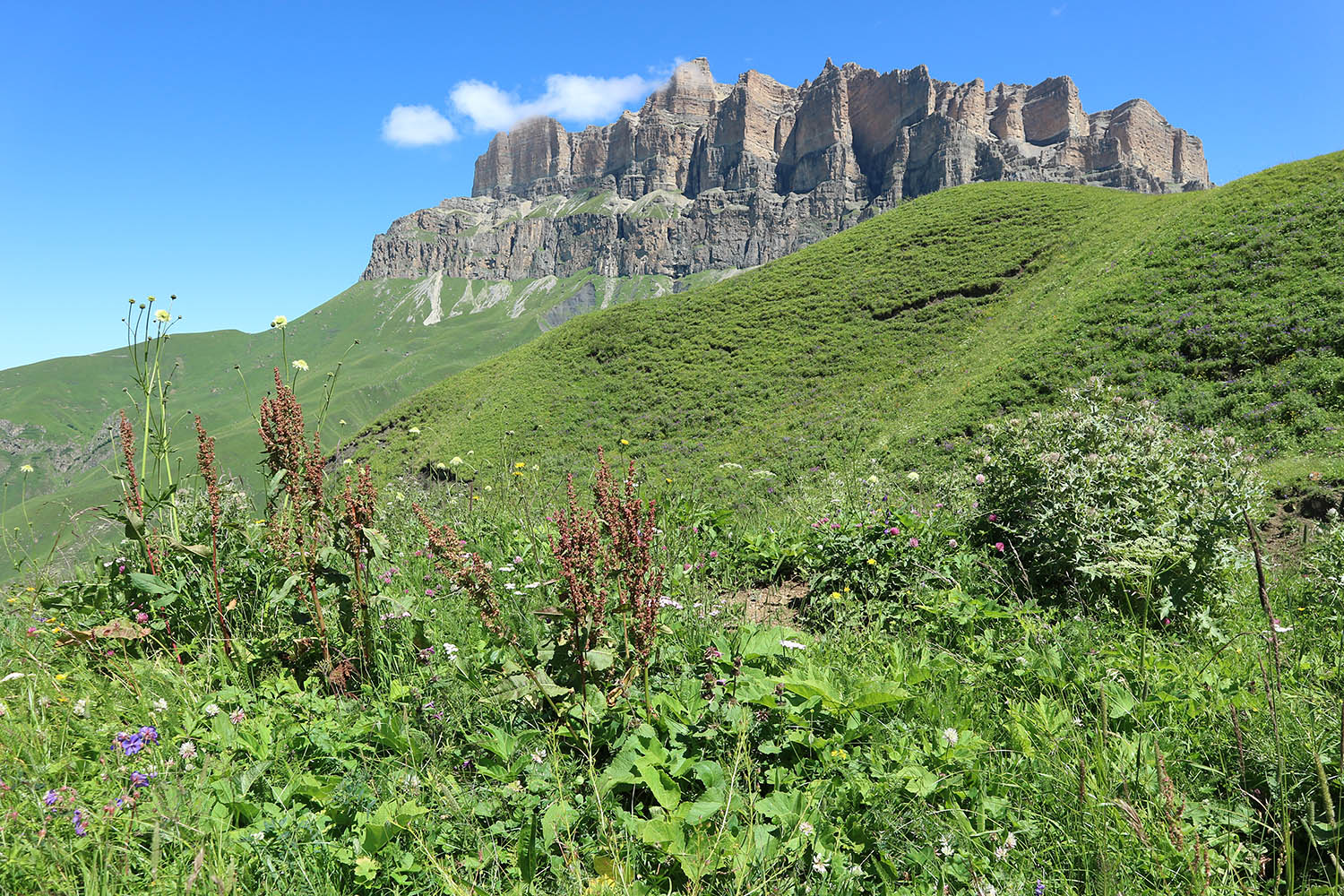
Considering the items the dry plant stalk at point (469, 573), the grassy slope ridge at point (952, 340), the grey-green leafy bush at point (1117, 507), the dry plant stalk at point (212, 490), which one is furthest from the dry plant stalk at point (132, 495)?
the grassy slope ridge at point (952, 340)

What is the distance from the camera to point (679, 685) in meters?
2.63

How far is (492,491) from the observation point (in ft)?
22.8

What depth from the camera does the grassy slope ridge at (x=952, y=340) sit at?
14.8 m

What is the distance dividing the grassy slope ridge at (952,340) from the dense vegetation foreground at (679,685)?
904 centimetres

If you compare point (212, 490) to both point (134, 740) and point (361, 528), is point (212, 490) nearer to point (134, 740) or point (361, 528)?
point (361, 528)

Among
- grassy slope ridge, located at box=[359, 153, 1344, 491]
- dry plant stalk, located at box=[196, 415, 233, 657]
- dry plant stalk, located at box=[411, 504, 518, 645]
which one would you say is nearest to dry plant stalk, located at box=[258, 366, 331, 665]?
dry plant stalk, located at box=[196, 415, 233, 657]

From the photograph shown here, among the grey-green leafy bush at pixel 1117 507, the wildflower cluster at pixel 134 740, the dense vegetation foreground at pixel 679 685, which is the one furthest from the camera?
the grey-green leafy bush at pixel 1117 507

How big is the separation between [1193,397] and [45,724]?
60.6 feet

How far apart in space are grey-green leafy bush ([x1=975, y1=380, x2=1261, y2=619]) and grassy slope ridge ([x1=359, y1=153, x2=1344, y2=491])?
8.49 metres

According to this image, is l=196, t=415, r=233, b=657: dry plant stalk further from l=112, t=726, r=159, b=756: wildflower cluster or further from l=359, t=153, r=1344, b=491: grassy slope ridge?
l=359, t=153, r=1344, b=491: grassy slope ridge

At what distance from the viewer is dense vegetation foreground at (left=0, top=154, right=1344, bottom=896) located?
1836 millimetres

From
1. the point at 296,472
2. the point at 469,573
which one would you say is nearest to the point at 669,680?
the point at 469,573

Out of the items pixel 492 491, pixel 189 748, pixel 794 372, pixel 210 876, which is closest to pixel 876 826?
pixel 210 876

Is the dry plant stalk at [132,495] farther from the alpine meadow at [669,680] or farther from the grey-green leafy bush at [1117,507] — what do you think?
the grey-green leafy bush at [1117,507]
